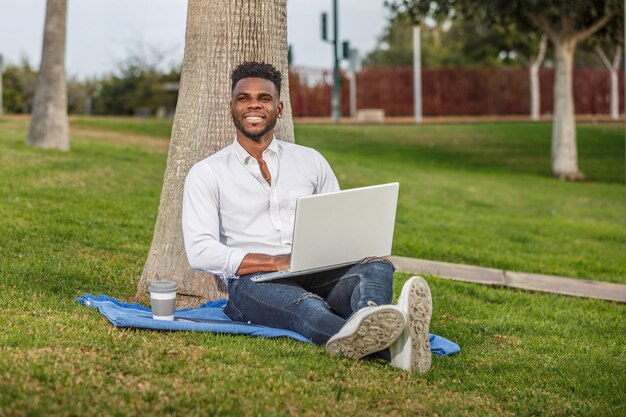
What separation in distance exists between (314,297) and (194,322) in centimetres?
71

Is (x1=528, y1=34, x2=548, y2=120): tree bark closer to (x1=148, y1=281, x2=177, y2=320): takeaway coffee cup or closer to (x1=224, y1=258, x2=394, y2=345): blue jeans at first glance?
(x1=224, y1=258, x2=394, y2=345): blue jeans

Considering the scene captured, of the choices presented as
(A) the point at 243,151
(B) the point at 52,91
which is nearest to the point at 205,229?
(A) the point at 243,151

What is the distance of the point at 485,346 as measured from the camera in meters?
6.14

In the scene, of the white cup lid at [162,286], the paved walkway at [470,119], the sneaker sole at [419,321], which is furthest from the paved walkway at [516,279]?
the paved walkway at [470,119]

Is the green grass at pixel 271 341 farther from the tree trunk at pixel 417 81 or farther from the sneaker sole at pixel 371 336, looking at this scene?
the tree trunk at pixel 417 81

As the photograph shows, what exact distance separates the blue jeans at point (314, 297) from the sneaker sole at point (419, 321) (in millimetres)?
330

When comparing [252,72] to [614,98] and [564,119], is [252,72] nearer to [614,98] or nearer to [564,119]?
[564,119]

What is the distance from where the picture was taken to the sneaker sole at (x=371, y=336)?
15.4 feet

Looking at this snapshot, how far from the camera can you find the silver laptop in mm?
5227

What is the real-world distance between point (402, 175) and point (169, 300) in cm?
1405

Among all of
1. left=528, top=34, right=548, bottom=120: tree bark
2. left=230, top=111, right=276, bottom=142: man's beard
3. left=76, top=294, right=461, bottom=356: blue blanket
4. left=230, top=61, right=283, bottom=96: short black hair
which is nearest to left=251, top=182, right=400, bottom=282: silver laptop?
left=76, top=294, right=461, bottom=356: blue blanket

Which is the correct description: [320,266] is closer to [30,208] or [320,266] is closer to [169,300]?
[169,300]

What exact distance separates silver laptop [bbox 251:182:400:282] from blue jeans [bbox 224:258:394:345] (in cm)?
8

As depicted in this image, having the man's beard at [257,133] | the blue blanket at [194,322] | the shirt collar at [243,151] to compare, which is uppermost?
the man's beard at [257,133]
